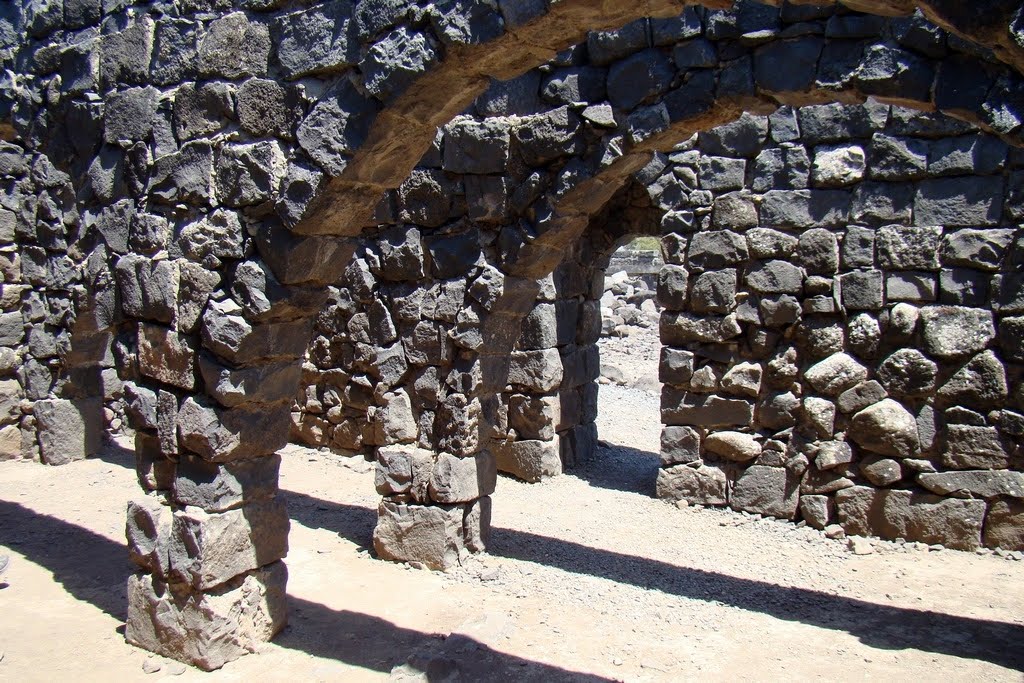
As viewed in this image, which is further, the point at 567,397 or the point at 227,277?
the point at 567,397

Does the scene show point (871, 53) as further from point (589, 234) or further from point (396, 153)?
point (589, 234)

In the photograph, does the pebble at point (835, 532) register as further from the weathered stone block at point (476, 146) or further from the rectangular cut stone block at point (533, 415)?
the weathered stone block at point (476, 146)

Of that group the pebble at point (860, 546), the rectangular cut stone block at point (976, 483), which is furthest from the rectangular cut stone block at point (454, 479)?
the rectangular cut stone block at point (976, 483)

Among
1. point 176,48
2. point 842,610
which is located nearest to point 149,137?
point 176,48

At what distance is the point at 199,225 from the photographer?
12.4 feet

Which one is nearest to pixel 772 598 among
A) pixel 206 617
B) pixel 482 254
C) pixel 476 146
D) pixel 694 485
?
pixel 694 485

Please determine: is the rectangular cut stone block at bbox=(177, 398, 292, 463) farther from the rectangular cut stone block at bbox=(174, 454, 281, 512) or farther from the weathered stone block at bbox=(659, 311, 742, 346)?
the weathered stone block at bbox=(659, 311, 742, 346)

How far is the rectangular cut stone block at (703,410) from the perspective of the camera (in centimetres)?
670

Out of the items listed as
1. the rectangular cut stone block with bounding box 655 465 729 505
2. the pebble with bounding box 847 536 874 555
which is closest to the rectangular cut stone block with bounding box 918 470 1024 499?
the pebble with bounding box 847 536 874 555

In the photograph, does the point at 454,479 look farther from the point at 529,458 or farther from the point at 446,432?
the point at 529,458

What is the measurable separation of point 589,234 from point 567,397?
5.33ft

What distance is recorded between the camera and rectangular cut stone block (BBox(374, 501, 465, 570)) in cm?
541

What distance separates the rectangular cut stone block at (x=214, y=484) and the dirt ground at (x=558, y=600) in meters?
0.80

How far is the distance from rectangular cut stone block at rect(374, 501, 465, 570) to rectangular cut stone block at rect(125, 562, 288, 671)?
133 centimetres
